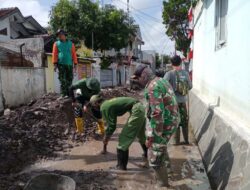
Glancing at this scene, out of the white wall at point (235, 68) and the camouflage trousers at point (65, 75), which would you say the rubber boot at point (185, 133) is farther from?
the camouflage trousers at point (65, 75)

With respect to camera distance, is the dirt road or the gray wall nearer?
the gray wall

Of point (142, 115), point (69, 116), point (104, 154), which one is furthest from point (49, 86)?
point (142, 115)

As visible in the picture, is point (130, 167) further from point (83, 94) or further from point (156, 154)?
point (83, 94)

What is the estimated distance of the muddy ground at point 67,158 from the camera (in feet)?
15.8

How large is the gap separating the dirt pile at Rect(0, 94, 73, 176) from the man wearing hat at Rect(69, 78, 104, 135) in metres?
0.64

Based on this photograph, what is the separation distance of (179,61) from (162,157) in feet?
8.76

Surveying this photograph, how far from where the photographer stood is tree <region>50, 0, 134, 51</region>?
72.1 feet

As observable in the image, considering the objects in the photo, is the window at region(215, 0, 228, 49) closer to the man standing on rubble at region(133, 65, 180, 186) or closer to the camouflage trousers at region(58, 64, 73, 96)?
the man standing on rubble at region(133, 65, 180, 186)

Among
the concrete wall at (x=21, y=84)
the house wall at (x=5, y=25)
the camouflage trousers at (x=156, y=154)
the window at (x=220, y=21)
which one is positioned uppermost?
the house wall at (x=5, y=25)

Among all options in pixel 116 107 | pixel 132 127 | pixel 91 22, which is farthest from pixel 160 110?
pixel 91 22

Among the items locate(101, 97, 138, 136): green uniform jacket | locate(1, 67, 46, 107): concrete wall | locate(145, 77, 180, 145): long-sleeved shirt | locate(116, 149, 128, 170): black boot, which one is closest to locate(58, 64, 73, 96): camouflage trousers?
locate(1, 67, 46, 107): concrete wall

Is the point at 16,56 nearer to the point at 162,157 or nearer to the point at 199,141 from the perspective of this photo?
the point at 199,141

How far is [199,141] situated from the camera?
22.3 ft

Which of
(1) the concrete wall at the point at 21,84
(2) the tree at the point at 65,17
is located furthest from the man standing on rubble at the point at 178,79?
(2) the tree at the point at 65,17
